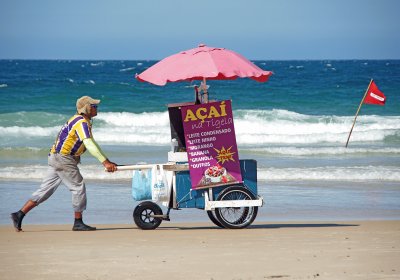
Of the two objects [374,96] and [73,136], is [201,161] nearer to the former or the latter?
[73,136]

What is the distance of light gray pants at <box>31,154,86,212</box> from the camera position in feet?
27.5

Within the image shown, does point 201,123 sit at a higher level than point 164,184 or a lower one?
higher

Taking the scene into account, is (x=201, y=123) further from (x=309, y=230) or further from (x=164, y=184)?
(x=309, y=230)

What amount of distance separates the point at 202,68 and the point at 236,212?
5.39 feet

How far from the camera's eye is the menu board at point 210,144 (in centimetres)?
857

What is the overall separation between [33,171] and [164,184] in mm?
6218

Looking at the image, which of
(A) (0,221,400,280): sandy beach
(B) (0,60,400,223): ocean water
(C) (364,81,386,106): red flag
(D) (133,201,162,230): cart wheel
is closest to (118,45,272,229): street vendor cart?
(D) (133,201,162,230): cart wheel

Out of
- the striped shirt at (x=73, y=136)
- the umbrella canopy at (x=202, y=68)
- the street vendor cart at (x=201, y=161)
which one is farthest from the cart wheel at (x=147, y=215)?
the umbrella canopy at (x=202, y=68)

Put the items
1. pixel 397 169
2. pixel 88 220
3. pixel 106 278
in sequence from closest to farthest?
pixel 106 278 → pixel 88 220 → pixel 397 169

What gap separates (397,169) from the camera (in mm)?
15352

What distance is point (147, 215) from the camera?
29.1 feet

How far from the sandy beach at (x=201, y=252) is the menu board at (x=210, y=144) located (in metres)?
0.58

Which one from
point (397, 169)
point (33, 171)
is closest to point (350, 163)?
point (397, 169)

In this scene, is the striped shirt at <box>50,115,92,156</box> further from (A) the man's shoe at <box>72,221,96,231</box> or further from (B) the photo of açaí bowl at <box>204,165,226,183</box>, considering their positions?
(B) the photo of açaí bowl at <box>204,165,226,183</box>
